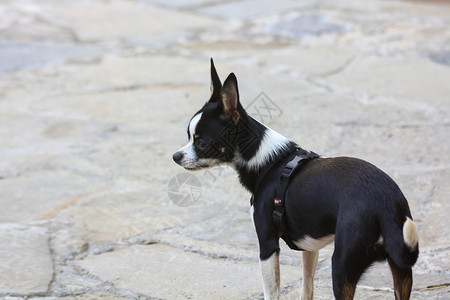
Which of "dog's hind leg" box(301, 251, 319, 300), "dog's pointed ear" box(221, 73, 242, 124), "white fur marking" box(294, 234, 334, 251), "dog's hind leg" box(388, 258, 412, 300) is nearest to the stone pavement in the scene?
"dog's hind leg" box(301, 251, 319, 300)

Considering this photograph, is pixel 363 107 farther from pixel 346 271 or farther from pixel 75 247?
pixel 346 271

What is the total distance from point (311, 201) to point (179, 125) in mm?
2541

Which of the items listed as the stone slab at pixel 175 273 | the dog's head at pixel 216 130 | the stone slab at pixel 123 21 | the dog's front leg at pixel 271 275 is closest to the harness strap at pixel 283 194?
the dog's front leg at pixel 271 275

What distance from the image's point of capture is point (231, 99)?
2.65 metres

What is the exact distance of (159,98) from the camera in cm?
536

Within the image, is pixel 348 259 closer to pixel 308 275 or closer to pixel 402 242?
pixel 402 242

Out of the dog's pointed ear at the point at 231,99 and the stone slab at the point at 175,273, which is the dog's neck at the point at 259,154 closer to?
the dog's pointed ear at the point at 231,99

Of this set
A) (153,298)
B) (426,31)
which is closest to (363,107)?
(426,31)

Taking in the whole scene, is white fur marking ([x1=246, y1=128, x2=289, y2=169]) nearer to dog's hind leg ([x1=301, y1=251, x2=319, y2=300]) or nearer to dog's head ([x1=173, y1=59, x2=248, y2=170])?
dog's head ([x1=173, y1=59, x2=248, y2=170])

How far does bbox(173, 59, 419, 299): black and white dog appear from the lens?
6.95 feet

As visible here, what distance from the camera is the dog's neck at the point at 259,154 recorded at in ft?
8.78

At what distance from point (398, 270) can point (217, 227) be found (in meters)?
1.42

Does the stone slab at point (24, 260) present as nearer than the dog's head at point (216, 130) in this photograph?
No

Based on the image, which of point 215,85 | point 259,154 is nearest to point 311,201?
point 259,154
